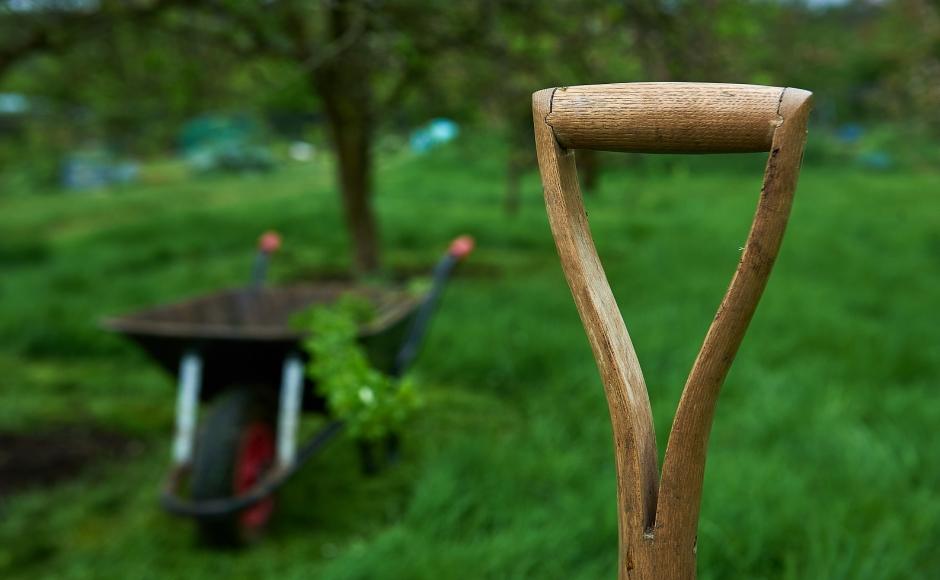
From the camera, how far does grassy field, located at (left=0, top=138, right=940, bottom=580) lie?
2455mm

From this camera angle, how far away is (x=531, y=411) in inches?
148

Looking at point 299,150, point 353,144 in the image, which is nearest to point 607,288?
point 353,144

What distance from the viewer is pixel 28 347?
198 inches

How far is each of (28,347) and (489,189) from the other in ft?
25.1

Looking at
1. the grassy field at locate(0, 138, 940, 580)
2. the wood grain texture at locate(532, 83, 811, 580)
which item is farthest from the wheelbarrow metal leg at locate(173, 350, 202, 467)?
the wood grain texture at locate(532, 83, 811, 580)

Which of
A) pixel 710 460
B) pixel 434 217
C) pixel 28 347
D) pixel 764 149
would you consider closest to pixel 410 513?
pixel 710 460

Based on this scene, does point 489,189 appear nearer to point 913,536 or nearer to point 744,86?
point 913,536

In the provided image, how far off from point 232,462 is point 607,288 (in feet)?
6.37

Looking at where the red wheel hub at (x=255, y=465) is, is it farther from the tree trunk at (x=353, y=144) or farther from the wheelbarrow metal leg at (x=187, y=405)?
the tree trunk at (x=353, y=144)

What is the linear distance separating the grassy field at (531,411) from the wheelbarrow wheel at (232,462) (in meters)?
0.08

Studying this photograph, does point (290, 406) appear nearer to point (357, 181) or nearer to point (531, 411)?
point (531, 411)

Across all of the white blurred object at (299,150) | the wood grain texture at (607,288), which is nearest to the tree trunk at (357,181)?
the wood grain texture at (607,288)

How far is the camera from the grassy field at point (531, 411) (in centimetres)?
246

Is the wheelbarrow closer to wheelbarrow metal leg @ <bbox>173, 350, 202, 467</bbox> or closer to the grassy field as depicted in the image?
wheelbarrow metal leg @ <bbox>173, 350, 202, 467</bbox>
